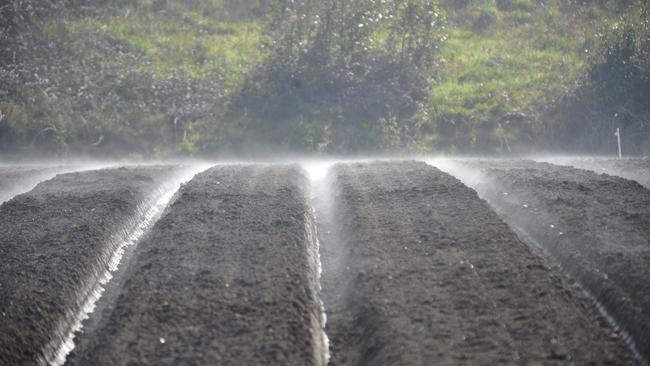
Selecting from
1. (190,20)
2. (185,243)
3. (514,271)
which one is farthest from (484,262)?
(190,20)

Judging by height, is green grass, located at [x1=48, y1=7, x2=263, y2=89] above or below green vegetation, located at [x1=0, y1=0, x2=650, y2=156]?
above

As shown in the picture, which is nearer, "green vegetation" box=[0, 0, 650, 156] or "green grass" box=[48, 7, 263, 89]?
"green vegetation" box=[0, 0, 650, 156]

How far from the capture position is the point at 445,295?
188 inches

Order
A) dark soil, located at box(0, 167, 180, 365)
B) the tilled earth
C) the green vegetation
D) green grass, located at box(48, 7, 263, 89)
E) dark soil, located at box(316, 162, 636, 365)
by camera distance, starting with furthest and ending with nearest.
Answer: green grass, located at box(48, 7, 263, 89), the green vegetation, dark soil, located at box(0, 167, 180, 365), the tilled earth, dark soil, located at box(316, 162, 636, 365)

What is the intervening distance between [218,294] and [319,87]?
38.4 ft

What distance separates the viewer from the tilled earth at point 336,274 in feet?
14.0

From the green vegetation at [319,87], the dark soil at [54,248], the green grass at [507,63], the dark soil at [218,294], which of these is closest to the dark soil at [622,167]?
the dark soil at [218,294]

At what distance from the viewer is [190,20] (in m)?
19.7

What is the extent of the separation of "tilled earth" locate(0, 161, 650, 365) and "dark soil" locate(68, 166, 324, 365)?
15mm

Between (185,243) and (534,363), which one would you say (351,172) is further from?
(534,363)

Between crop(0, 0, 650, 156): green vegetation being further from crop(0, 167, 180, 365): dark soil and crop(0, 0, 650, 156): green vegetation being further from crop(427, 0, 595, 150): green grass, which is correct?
crop(0, 167, 180, 365): dark soil

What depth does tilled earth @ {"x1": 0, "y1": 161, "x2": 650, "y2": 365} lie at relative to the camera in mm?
4266

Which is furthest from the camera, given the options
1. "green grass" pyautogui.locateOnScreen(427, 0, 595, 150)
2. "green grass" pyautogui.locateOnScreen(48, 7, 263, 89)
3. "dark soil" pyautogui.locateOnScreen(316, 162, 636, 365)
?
"green grass" pyautogui.locateOnScreen(48, 7, 263, 89)

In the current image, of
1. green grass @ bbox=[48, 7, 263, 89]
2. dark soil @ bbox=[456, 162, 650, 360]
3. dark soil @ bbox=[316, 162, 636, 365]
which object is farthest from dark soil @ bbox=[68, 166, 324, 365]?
green grass @ bbox=[48, 7, 263, 89]
